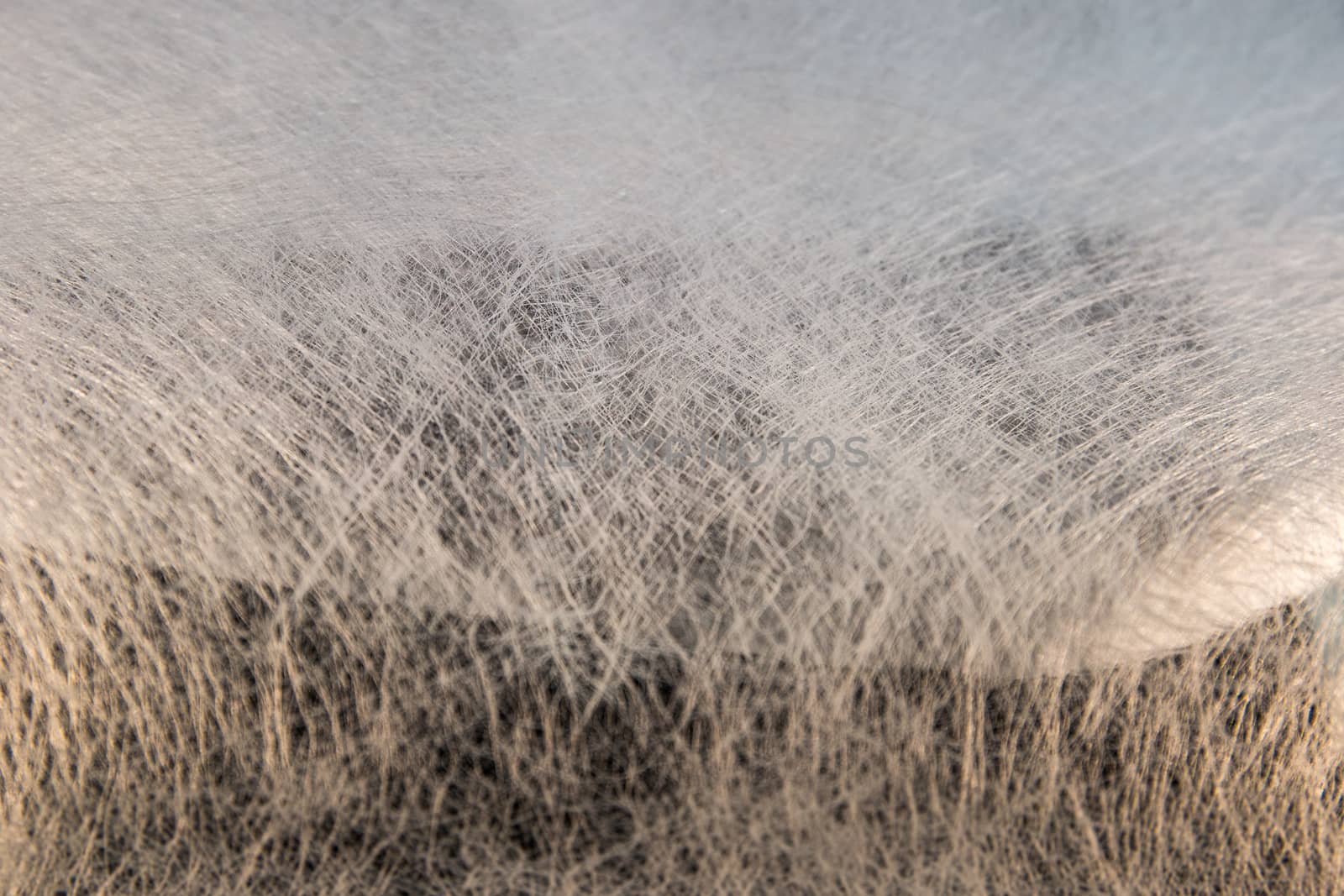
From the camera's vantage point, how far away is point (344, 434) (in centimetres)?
33

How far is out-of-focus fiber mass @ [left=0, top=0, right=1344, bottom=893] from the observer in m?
0.32

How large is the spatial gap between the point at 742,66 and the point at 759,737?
0.98 ft

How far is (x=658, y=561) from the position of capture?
0.32 m

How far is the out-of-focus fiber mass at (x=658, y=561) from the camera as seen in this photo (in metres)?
0.32

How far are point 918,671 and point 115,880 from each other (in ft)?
0.90

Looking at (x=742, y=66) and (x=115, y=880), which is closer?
(x=115, y=880)

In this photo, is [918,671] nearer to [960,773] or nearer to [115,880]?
[960,773]

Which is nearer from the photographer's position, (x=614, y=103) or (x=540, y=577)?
(x=540, y=577)

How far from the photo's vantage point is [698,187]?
40 centimetres

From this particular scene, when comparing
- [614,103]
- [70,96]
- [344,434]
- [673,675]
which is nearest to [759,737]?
[673,675]

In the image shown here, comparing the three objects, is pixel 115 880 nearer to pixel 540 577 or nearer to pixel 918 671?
pixel 540 577

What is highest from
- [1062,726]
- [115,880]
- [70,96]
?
[70,96]

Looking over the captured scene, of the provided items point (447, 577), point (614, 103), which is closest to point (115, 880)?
point (447, 577)

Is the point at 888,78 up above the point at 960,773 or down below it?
above
